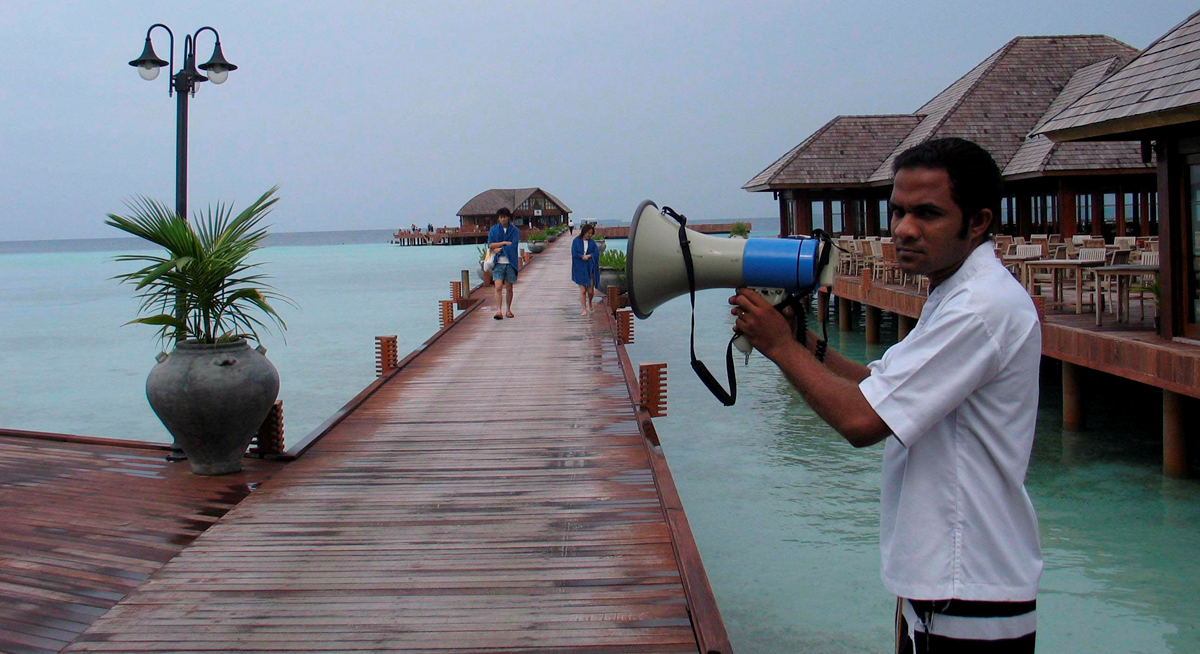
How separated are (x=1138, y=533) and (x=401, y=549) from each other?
5.88m

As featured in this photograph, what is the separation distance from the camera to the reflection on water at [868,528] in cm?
612

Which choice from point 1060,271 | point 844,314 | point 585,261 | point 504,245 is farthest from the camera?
point 844,314

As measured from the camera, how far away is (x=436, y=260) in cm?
6925

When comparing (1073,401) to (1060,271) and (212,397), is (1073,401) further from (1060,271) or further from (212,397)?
(212,397)

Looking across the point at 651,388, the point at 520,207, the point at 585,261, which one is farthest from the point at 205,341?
the point at 520,207

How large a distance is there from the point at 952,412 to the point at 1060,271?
1159 centimetres

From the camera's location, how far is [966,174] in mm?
1817

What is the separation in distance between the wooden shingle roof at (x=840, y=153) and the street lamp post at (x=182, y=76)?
55.9 feet

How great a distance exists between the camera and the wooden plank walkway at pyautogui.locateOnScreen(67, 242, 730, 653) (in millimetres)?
3512

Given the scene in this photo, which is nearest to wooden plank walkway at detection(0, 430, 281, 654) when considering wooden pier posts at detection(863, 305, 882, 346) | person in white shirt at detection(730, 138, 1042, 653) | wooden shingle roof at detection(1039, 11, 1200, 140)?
person in white shirt at detection(730, 138, 1042, 653)

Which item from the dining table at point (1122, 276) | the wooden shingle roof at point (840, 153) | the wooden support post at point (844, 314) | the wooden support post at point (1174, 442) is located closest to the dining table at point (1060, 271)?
the dining table at point (1122, 276)

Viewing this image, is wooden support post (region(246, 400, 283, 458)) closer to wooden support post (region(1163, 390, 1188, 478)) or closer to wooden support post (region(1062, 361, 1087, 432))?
wooden support post (region(1163, 390, 1188, 478))

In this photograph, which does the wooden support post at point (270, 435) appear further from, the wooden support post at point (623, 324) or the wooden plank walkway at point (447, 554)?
the wooden support post at point (623, 324)

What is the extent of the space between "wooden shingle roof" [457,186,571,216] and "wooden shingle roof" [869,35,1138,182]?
56.2 metres
